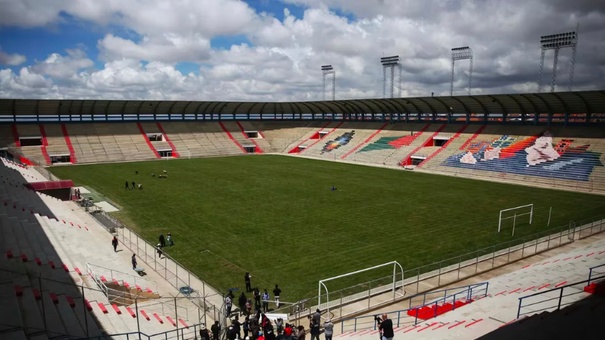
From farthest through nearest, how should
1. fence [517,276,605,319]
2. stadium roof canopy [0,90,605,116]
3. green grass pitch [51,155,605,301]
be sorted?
stadium roof canopy [0,90,605,116], green grass pitch [51,155,605,301], fence [517,276,605,319]

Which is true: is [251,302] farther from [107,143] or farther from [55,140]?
[55,140]

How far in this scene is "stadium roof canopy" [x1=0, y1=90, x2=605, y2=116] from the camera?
158 ft

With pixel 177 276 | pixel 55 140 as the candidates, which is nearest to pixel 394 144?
pixel 177 276

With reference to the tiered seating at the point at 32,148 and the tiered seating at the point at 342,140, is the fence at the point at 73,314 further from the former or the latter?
the tiered seating at the point at 342,140

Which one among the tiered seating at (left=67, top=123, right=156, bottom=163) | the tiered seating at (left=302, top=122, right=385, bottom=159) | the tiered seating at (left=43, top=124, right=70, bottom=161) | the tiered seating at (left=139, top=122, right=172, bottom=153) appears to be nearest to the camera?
the tiered seating at (left=43, top=124, right=70, bottom=161)

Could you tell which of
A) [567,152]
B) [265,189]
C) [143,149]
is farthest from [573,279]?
[143,149]

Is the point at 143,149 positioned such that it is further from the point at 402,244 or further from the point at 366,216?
the point at 402,244

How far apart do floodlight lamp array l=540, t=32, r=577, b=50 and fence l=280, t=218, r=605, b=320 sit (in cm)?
3803

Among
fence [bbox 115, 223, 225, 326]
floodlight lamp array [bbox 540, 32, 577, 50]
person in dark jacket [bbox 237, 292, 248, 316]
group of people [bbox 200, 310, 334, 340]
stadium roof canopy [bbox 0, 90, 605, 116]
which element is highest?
floodlight lamp array [bbox 540, 32, 577, 50]

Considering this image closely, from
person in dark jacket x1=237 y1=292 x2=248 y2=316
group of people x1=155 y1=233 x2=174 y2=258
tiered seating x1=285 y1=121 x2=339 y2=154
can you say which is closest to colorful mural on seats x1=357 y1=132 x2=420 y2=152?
tiered seating x1=285 y1=121 x2=339 y2=154

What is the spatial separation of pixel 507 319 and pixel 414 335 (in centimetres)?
304

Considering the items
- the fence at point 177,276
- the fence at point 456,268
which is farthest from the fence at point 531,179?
the fence at point 177,276

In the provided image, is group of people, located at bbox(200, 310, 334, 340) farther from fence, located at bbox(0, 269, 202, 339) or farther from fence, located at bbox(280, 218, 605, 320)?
fence, located at bbox(280, 218, 605, 320)

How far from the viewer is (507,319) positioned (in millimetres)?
12148
